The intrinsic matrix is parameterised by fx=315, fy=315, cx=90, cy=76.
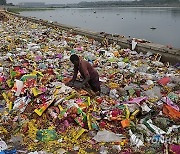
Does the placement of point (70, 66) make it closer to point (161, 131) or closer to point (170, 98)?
point (170, 98)

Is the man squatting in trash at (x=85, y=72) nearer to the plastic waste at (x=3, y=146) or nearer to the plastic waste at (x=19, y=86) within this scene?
the plastic waste at (x=19, y=86)

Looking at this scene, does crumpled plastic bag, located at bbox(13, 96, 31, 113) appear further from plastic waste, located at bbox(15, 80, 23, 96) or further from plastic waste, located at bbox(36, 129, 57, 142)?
plastic waste, located at bbox(36, 129, 57, 142)

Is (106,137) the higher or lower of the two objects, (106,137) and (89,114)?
the lower

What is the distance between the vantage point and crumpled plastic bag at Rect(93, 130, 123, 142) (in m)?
4.59

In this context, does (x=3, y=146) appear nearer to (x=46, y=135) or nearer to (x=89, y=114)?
(x=46, y=135)

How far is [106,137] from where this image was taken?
183 inches

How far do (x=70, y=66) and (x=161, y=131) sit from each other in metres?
4.66

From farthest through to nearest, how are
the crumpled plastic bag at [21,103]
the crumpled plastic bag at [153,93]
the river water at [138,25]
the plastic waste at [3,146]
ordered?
the river water at [138,25] < the crumpled plastic bag at [153,93] < the crumpled plastic bag at [21,103] < the plastic waste at [3,146]

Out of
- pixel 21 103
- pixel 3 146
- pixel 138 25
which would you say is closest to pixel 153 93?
pixel 21 103

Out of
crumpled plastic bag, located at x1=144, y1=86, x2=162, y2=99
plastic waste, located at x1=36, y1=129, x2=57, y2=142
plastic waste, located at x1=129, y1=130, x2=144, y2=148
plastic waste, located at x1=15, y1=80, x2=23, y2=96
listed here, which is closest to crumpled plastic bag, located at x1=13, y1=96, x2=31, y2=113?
plastic waste, located at x1=15, y1=80, x2=23, y2=96

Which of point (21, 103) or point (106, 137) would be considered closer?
point (106, 137)

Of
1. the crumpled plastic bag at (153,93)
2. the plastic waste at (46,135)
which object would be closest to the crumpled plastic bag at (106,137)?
the plastic waste at (46,135)

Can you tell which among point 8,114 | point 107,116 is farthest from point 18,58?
point 107,116

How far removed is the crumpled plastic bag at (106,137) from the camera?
15.1 ft
